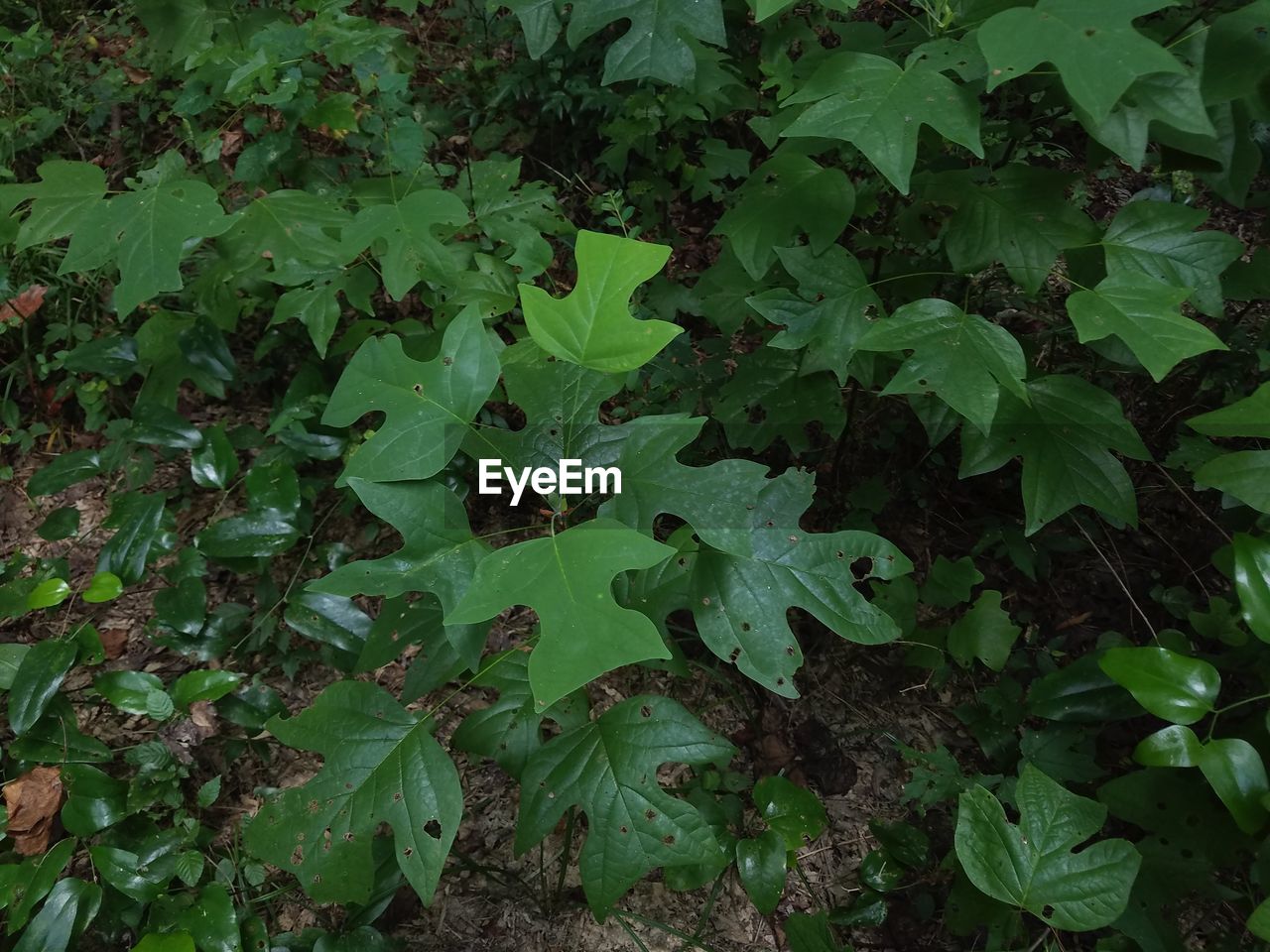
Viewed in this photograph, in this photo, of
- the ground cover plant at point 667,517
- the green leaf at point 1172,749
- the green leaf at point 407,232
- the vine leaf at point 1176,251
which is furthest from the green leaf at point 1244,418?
the green leaf at point 407,232

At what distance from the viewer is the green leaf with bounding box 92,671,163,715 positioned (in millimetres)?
1873

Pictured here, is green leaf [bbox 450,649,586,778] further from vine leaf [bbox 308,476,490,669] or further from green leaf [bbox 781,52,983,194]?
green leaf [bbox 781,52,983,194]

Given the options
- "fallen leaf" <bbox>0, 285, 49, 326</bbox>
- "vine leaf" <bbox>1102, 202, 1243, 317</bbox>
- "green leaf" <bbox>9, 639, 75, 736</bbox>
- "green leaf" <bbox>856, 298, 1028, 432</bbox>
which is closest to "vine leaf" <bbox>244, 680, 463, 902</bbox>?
"green leaf" <bbox>9, 639, 75, 736</bbox>

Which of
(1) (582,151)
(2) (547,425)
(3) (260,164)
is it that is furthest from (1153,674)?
(1) (582,151)

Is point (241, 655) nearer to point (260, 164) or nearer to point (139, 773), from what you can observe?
point (139, 773)

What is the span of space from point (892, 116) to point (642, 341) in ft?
2.24

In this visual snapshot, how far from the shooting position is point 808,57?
182 centimetres

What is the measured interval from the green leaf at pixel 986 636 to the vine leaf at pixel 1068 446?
0.41 meters

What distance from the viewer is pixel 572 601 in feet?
3.33

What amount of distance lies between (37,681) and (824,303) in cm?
219

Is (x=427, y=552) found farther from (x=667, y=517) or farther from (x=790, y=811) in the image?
(x=667, y=517)

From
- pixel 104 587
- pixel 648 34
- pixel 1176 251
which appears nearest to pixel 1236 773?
pixel 1176 251

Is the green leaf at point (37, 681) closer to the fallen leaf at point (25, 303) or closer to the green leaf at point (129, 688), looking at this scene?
the green leaf at point (129, 688)

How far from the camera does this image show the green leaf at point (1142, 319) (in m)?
1.31
